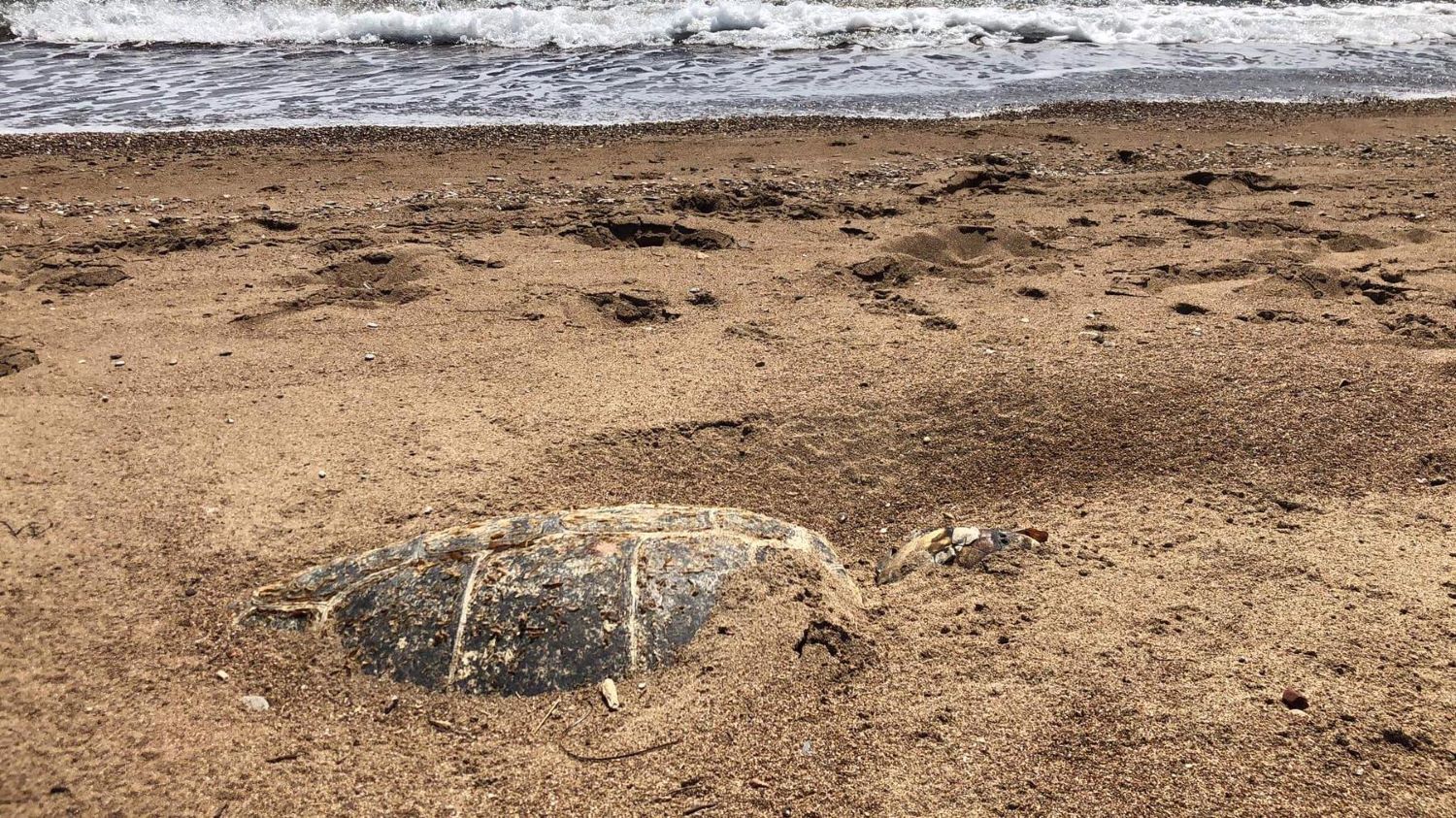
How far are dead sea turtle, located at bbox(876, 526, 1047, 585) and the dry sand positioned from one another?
0.20 feet

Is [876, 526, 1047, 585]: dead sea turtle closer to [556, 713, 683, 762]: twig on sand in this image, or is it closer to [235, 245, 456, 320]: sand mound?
[556, 713, 683, 762]: twig on sand

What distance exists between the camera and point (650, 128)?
331 inches

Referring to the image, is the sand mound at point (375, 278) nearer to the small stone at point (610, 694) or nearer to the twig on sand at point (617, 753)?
the small stone at point (610, 694)

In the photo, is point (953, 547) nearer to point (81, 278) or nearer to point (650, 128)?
point (81, 278)

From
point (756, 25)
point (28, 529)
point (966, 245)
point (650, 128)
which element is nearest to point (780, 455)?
point (966, 245)

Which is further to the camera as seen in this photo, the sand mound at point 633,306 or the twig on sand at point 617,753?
the sand mound at point 633,306

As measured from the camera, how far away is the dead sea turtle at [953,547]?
3.02m

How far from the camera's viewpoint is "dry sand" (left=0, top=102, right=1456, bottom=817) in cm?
235

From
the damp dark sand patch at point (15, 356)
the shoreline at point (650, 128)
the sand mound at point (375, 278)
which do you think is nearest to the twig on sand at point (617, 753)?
the sand mound at point (375, 278)

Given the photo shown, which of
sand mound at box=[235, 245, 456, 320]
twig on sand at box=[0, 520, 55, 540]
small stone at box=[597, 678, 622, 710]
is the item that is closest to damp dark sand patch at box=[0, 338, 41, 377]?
sand mound at box=[235, 245, 456, 320]

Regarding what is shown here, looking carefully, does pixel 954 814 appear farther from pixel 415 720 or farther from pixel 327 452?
pixel 327 452

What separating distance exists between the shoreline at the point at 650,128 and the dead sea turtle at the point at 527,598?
5.71 m

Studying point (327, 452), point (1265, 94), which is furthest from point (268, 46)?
point (1265, 94)

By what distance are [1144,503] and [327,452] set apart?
9.99 ft
